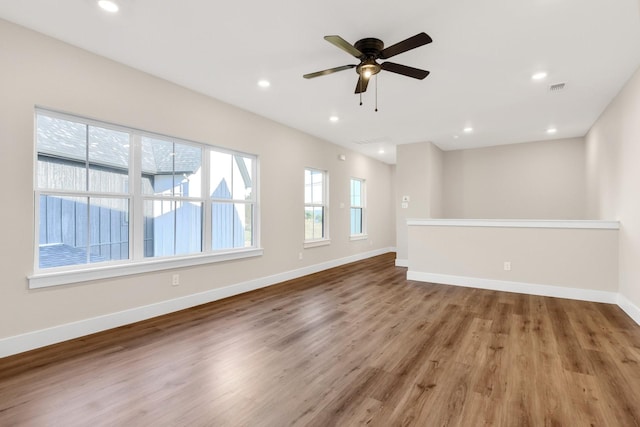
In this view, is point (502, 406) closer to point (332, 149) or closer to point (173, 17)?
point (173, 17)

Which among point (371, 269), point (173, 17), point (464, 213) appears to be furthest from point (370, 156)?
point (173, 17)

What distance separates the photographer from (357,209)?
792cm

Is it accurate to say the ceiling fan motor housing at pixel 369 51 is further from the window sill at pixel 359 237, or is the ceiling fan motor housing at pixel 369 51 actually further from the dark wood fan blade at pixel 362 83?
the window sill at pixel 359 237

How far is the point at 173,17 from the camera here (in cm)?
247

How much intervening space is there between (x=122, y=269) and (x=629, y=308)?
18.7 feet

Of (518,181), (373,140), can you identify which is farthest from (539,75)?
(518,181)

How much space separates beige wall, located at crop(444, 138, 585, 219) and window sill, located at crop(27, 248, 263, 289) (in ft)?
18.3

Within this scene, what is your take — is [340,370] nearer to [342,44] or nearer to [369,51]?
[342,44]

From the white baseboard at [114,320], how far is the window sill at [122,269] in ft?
1.30

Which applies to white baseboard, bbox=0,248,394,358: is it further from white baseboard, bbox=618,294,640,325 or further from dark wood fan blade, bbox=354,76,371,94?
white baseboard, bbox=618,294,640,325

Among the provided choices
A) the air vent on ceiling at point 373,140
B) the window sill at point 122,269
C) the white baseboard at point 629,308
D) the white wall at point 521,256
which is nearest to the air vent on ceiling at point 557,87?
the white wall at point 521,256

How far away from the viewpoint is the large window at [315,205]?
612 cm

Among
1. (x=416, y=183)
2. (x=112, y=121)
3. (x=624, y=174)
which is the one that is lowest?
(x=624, y=174)

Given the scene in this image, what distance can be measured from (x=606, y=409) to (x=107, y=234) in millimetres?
4310
